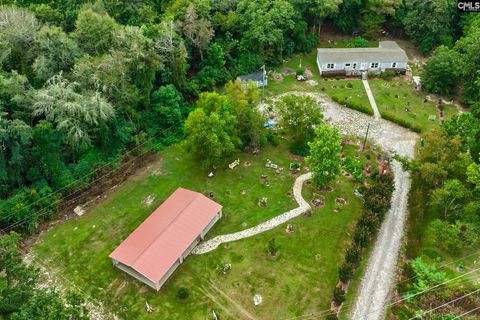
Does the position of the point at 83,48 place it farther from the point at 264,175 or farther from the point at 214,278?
the point at 214,278

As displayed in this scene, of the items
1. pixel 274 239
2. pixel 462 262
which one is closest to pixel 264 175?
pixel 274 239

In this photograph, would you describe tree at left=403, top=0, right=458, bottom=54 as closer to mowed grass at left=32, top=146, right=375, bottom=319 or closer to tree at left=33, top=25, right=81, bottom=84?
mowed grass at left=32, top=146, right=375, bottom=319

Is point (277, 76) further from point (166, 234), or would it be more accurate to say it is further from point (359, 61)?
point (166, 234)

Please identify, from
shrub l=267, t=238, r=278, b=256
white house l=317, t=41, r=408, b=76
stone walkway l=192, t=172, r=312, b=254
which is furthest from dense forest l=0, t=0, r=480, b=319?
shrub l=267, t=238, r=278, b=256

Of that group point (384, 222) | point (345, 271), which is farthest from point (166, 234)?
point (384, 222)

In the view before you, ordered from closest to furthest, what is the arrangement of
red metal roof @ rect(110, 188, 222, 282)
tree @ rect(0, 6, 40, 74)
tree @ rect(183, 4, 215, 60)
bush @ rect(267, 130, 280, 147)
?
red metal roof @ rect(110, 188, 222, 282) < tree @ rect(0, 6, 40, 74) < bush @ rect(267, 130, 280, 147) < tree @ rect(183, 4, 215, 60)

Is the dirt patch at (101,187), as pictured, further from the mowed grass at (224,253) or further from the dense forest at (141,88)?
the dense forest at (141,88)

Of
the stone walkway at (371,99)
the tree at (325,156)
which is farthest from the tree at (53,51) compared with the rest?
the stone walkway at (371,99)
